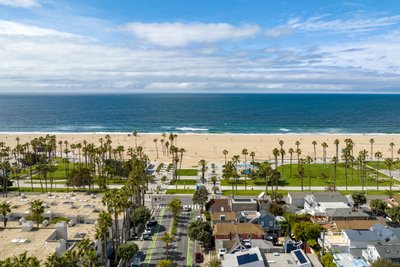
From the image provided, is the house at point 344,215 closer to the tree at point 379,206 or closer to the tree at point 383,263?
the tree at point 379,206

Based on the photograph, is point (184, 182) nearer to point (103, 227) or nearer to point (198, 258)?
point (198, 258)

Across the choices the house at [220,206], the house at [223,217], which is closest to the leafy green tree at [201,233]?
the house at [223,217]

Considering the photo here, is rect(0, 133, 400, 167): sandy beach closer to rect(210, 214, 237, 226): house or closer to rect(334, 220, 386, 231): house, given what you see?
rect(210, 214, 237, 226): house

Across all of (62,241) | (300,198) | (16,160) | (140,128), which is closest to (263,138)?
(140,128)

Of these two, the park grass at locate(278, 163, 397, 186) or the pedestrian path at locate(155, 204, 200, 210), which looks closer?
the pedestrian path at locate(155, 204, 200, 210)

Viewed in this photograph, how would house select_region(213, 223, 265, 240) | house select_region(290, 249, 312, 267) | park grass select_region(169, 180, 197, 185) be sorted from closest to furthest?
house select_region(290, 249, 312, 267), house select_region(213, 223, 265, 240), park grass select_region(169, 180, 197, 185)

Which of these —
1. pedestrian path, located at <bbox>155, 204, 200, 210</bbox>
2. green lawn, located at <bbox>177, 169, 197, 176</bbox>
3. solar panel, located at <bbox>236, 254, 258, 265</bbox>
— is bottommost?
pedestrian path, located at <bbox>155, 204, 200, 210</bbox>

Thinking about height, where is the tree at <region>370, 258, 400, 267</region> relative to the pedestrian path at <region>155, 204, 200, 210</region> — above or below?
above

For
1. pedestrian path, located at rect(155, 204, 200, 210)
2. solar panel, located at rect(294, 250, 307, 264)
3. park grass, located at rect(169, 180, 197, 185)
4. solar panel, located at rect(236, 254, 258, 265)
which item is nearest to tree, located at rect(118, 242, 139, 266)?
solar panel, located at rect(236, 254, 258, 265)
